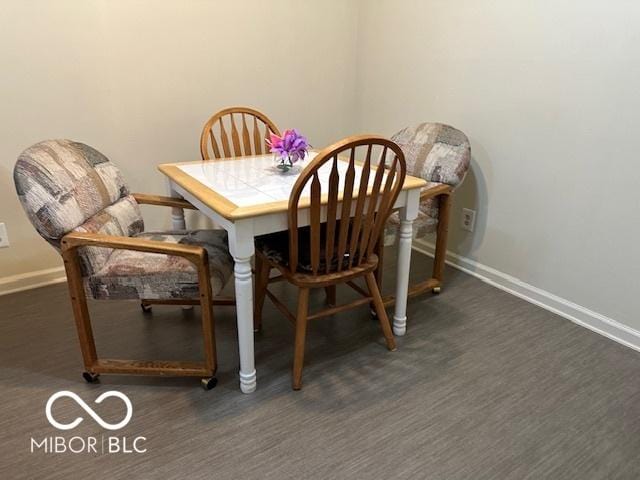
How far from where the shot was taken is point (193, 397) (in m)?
1.74

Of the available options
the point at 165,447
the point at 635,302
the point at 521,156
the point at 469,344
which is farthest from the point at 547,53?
the point at 165,447

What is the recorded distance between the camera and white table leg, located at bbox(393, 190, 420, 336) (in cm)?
192

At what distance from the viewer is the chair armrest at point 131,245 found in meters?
1.56

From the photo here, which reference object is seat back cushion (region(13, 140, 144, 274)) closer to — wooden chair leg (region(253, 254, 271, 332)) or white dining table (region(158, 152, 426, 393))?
white dining table (region(158, 152, 426, 393))

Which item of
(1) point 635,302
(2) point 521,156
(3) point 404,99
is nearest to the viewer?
(1) point 635,302

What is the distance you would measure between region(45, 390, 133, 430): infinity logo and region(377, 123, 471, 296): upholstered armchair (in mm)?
1207

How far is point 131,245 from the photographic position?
156cm

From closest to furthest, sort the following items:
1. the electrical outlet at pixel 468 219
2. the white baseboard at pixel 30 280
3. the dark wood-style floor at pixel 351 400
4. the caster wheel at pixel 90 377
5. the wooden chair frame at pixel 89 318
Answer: the dark wood-style floor at pixel 351 400, the wooden chair frame at pixel 89 318, the caster wheel at pixel 90 377, the white baseboard at pixel 30 280, the electrical outlet at pixel 468 219

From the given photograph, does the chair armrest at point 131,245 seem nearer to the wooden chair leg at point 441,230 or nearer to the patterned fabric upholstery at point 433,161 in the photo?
the patterned fabric upholstery at point 433,161

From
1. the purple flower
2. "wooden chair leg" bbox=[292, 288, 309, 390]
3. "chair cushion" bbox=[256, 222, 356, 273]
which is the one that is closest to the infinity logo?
"wooden chair leg" bbox=[292, 288, 309, 390]

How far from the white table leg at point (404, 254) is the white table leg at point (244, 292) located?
2.26 ft

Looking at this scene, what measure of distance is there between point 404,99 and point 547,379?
6.08 feet

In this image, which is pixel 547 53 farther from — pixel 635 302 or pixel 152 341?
pixel 152 341

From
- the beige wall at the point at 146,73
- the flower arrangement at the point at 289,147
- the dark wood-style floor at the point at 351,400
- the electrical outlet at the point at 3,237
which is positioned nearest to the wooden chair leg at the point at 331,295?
the dark wood-style floor at the point at 351,400
